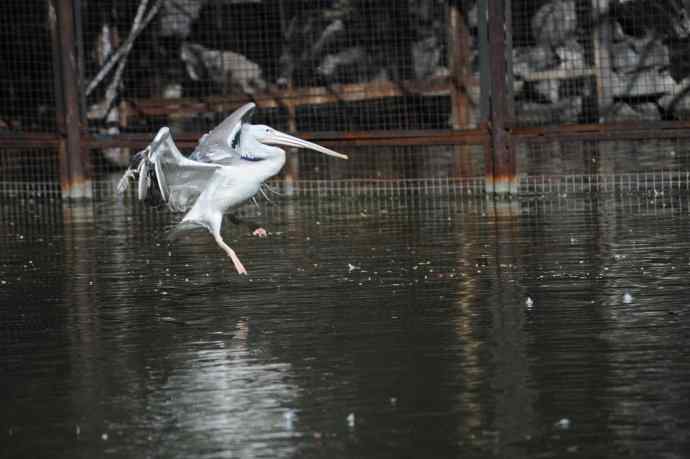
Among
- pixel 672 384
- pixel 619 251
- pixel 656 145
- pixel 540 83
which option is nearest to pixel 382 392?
pixel 672 384

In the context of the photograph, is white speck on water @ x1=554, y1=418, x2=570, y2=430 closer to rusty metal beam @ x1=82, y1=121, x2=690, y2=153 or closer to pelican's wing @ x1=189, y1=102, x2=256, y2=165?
pelican's wing @ x1=189, y1=102, x2=256, y2=165

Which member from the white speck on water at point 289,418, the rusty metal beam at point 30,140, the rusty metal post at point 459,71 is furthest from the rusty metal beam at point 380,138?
the white speck on water at point 289,418

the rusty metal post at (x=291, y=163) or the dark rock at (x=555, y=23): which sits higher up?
the dark rock at (x=555, y=23)

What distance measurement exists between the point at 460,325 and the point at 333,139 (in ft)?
32.0

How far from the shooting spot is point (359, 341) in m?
10.2

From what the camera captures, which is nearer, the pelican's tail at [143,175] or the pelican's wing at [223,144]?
the pelican's tail at [143,175]

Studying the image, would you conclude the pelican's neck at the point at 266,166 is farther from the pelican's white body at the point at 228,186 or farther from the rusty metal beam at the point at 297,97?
the rusty metal beam at the point at 297,97

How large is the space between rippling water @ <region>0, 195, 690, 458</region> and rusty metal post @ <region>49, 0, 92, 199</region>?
13.3 feet

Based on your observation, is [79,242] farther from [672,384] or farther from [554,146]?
[554,146]

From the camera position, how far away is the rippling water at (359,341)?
772 cm

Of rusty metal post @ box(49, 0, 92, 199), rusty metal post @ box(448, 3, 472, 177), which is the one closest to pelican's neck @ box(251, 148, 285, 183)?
rusty metal post @ box(49, 0, 92, 199)

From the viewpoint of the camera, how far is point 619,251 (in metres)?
14.2

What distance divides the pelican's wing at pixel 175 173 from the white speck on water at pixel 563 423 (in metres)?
5.90

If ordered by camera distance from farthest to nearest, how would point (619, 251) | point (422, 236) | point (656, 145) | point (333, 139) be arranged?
point (656, 145)
point (333, 139)
point (422, 236)
point (619, 251)
